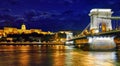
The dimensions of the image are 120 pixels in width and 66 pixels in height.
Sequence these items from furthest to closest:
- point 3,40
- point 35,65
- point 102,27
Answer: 1. point 3,40
2. point 102,27
3. point 35,65

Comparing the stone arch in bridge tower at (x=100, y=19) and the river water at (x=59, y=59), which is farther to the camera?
the stone arch in bridge tower at (x=100, y=19)

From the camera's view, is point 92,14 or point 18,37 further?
point 18,37

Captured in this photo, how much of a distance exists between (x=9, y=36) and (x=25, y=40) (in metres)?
12.2

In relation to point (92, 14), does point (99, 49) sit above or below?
below

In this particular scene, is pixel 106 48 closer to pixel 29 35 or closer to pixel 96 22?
pixel 96 22

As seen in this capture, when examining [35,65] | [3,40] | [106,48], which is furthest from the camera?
[3,40]

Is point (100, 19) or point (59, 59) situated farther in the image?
point (100, 19)

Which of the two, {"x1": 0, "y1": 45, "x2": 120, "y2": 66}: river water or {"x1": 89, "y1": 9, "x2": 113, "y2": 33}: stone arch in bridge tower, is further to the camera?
{"x1": 89, "y1": 9, "x2": 113, "y2": 33}: stone arch in bridge tower

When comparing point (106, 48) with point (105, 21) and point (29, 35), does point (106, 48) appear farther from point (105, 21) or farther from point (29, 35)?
point (29, 35)

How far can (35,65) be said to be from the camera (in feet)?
90.9

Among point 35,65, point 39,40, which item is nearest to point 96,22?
point 35,65

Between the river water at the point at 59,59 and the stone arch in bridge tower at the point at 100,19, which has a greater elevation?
the stone arch in bridge tower at the point at 100,19

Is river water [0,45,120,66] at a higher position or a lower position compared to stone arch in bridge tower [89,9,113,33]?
lower

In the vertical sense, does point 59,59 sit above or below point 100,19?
below
